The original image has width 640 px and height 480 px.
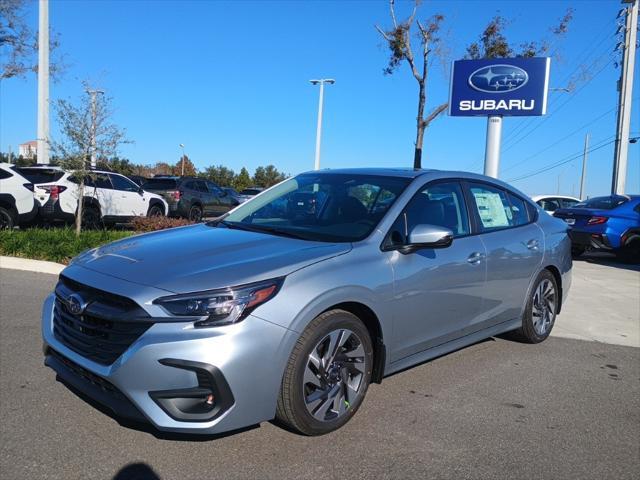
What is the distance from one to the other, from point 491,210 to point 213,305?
3.03 metres

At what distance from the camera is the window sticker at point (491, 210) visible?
4.76m

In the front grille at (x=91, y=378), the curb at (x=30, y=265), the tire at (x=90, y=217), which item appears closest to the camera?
the front grille at (x=91, y=378)

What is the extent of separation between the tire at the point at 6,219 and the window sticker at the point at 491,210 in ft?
33.5

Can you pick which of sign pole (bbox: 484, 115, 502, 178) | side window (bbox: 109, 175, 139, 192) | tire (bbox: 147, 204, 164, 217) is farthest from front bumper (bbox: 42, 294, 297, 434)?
tire (bbox: 147, 204, 164, 217)

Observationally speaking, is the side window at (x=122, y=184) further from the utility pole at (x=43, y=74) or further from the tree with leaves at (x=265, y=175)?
the tree with leaves at (x=265, y=175)

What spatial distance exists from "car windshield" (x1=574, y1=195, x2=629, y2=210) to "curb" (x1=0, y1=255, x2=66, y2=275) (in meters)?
10.9

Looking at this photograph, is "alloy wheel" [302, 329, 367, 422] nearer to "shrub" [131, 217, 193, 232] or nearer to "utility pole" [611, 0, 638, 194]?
"shrub" [131, 217, 193, 232]

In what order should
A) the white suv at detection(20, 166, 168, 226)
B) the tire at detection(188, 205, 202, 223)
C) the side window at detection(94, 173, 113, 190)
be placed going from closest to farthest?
the white suv at detection(20, 166, 168, 226) → the side window at detection(94, 173, 113, 190) → the tire at detection(188, 205, 202, 223)

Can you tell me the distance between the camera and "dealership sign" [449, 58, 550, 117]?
11.9 m

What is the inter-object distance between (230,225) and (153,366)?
1.76 m

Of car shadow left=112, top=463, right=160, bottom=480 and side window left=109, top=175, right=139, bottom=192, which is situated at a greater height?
side window left=109, top=175, right=139, bottom=192

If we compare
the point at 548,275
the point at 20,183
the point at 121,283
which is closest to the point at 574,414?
the point at 548,275

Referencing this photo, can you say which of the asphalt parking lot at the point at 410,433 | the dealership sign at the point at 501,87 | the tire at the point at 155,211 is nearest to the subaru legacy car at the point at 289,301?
the asphalt parking lot at the point at 410,433

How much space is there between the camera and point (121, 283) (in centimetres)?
301
